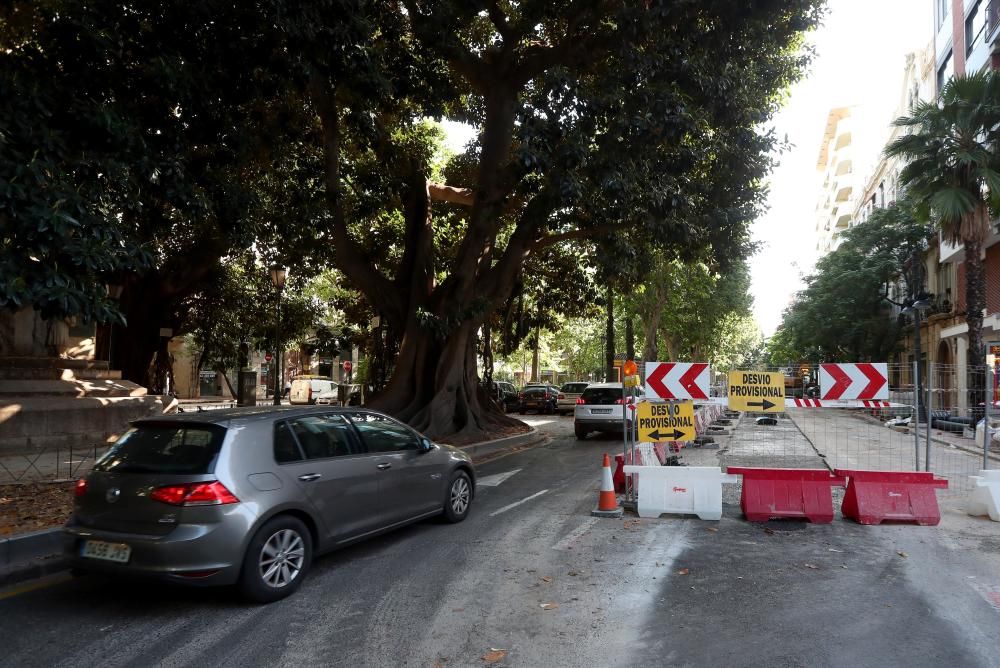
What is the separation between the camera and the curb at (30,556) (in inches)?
217

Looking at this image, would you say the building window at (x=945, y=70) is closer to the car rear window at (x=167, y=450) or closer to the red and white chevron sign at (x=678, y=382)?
the red and white chevron sign at (x=678, y=382)

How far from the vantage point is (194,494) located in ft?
15.4

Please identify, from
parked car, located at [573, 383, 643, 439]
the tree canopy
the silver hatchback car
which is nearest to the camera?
the silver hatchback car

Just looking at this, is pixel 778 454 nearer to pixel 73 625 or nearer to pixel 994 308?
pixel 73 625

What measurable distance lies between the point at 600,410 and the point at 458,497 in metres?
10.9

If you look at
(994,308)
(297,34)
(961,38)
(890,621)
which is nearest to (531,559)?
(890,621)

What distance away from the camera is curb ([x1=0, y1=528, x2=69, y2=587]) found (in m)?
5.51

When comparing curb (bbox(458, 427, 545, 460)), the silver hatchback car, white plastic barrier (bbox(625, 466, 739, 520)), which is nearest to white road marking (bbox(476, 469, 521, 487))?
curb (bbox(458, 427, 545, 460))

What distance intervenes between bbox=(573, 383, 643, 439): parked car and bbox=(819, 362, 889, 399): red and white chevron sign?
347 inches

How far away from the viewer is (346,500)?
18.8ft

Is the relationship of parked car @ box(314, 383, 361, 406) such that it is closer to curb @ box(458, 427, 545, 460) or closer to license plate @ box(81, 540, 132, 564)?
curb @ box(458, 427, 545, 460)

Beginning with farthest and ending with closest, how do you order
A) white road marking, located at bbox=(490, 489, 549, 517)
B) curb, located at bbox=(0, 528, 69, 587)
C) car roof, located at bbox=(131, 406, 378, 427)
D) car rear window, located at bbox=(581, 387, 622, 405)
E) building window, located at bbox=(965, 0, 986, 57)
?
1. building window, located at bbox=(965, 0, 986, 57)
2. car rear window, located at bbox=(581, 387, 622, 405)
3. white road marking, located at bbox=(490, 489, 549, 517)
4. curb, located at bbox=(0, 528, 69, 587)
5. car roof, located at bbox=(131, 406, 378, 427)

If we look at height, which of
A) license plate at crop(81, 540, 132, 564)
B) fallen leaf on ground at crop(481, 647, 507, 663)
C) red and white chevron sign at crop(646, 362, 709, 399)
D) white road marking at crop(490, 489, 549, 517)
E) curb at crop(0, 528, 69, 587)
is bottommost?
white road marking at crop(490, 489, 549, 517)

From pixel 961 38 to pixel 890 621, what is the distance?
99.1ft
